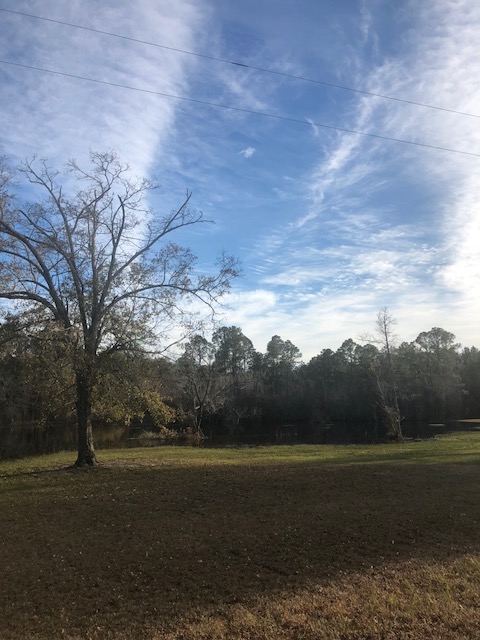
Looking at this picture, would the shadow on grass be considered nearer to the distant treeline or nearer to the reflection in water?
the distant treeline

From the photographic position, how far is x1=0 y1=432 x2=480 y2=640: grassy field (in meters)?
4.69

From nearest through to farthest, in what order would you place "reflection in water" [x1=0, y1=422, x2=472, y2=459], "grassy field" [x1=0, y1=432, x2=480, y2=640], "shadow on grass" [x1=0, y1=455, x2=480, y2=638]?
"grassy field" [x1=0, y1=432, x2=480, y2=640] → "shadow on grass" [x1=0, y1=455, x2=480, y2=638] → "reflection in water" [x1=0, y1=422, x2=472, y2=459]

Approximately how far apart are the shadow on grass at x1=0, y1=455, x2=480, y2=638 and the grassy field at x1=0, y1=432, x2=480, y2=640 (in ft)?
0.09

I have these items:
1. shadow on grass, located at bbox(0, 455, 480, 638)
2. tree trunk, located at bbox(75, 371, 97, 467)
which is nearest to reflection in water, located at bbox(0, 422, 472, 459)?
tree trunk, located at bbox(75, 371, 97, 467)

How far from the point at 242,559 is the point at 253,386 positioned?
8260 cm

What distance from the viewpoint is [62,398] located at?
49.8ft

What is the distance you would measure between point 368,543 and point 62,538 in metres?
4.74

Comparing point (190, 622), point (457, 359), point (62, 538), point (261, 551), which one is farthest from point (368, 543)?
point (457, 359)

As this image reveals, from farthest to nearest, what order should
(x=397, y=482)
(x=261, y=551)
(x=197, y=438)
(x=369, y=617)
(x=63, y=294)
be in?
(x=197, y=438) < (x=63, y=294) < (x=397, y=482) < (x=261, y=551) < (x=369, y=617)

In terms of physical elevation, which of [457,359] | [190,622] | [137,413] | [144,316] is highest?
[457,359]

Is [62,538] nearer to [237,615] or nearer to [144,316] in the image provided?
[237,615]

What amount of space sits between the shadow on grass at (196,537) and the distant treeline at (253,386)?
118 inches

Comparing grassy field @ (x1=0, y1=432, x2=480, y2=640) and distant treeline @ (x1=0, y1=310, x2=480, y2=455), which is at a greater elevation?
distant treeline @ (x1=0, y1=310, x2=480, y2=455)

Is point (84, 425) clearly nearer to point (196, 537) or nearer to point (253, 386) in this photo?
point (196, 537)
